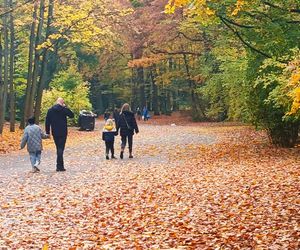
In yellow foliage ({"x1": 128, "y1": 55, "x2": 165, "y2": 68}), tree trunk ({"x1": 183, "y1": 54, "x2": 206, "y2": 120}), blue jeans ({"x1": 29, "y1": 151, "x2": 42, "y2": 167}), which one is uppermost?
yellow foliage ({"x1": 128, "y1": 55, "x2": 165, "y2": 68})

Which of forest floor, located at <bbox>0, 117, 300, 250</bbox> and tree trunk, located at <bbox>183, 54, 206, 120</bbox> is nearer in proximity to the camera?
forest floor, located at <bbox>0, 117, 300, 250</bbox>

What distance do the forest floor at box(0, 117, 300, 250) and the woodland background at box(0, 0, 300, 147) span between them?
175 cm

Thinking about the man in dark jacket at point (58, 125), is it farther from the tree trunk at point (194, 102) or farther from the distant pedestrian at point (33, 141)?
the tree trunk at point (194, 102)

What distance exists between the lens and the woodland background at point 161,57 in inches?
592

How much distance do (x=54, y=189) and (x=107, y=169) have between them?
12.2ft

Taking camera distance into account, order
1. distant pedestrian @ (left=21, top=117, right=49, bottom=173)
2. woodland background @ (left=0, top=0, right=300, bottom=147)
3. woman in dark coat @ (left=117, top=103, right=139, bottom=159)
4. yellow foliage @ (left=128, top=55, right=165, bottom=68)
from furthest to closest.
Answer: yellow foliage @ (left=128, top=55, right=165, bottom=68)
woman in dark coat @ (left=117, top=103, right=139, bottom=159)
woodland background @ (left=0, top=0, right=300, bottom=147)
distant pedestrian @ (left=21, top=117, right=49, bottom=173)

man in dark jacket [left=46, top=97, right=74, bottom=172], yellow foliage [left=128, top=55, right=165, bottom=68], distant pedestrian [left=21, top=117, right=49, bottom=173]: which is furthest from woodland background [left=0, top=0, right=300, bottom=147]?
distant pedestrian [left=21, top=117, right=49, bottom=173]

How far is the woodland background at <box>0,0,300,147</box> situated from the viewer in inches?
592

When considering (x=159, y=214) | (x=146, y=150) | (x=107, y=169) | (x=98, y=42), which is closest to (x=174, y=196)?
(x=159, y=214)

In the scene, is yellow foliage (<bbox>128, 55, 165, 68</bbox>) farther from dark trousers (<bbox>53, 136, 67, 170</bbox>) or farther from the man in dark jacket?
dark trousers (<bbox>53, 136, 67, 170</bbox>)

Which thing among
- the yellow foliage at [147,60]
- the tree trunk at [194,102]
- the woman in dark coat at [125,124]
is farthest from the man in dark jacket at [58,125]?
the tree trunk at [194,102]

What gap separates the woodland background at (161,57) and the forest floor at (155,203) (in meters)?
1.75

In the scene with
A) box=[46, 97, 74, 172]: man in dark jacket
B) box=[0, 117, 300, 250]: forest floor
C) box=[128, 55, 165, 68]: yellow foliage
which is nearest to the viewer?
box=[0, 117, 300, 250]: forest floor

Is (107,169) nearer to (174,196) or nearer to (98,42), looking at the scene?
(174,196)
